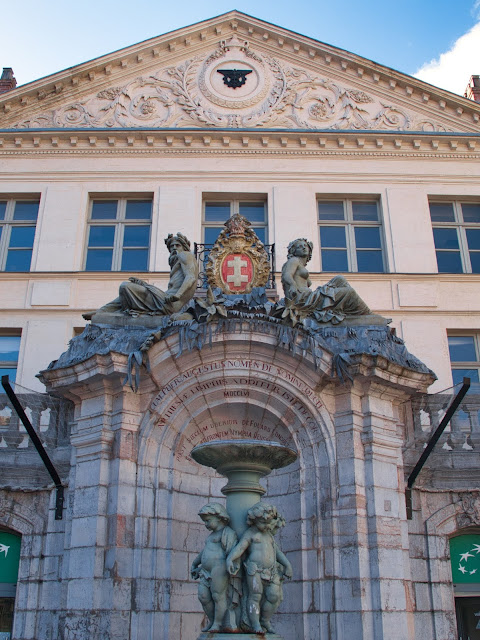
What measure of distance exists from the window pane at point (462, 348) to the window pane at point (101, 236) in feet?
28.9

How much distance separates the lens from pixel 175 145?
19.0 m

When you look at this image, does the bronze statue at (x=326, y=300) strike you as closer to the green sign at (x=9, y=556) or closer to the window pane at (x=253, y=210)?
the green sign at (x=9, y=556)

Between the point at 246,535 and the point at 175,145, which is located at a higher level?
the point at 175,145

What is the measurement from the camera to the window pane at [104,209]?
61.4ft

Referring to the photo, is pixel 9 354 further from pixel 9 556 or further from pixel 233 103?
pixel 233 103

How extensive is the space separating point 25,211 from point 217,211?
506cm

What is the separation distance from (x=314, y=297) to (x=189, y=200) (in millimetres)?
7926

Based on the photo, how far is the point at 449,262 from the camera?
717 inches

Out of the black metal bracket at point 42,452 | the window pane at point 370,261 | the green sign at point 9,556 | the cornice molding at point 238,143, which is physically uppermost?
the cornice molding at point 238,143

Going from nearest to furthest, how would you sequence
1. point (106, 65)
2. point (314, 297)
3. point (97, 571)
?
1. point (97, 571)
2. point (314, 297)
3. point (106, 65)

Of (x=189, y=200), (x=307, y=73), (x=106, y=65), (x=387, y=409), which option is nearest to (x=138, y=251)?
(x=189, y=200)

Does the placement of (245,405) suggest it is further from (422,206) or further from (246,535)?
(422,206)

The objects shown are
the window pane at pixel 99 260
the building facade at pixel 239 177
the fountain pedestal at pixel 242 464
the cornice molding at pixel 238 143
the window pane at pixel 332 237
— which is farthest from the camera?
the cornice molding at pixel 238 143

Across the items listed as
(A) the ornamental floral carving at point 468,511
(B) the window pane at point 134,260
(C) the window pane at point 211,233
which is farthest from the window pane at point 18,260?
(A) the ornamental floral carving at point 468,511
